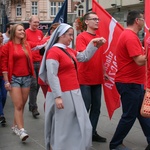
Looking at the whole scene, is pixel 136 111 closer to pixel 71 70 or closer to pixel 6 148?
pixel 71 70

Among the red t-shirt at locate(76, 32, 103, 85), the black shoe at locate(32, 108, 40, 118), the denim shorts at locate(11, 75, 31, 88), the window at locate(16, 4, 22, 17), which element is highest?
the window at locate(16, 4, 22, 17)

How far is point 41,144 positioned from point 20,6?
55.4 m

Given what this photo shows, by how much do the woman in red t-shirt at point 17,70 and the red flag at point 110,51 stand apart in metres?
1.24

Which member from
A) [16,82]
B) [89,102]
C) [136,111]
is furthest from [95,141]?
[16,82]

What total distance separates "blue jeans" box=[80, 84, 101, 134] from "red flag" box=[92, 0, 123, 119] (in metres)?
0.18

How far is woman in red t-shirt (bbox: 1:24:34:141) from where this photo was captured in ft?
17.4

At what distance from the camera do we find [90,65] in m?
4.92

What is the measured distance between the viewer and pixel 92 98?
17.0 ft

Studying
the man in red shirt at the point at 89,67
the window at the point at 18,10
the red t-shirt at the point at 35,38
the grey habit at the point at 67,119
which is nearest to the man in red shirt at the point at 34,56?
the red t-shirt at the point at 35,38

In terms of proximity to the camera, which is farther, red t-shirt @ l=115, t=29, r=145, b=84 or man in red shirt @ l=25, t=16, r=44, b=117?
man in red shirt @ l=25, t=16, r=44, b=117

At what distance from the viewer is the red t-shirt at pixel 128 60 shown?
164 inches

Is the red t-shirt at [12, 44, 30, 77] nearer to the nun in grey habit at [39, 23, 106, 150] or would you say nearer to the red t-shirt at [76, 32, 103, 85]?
the red t-shirt at [76, 32, 103, 85]

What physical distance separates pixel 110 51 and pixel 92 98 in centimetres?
76

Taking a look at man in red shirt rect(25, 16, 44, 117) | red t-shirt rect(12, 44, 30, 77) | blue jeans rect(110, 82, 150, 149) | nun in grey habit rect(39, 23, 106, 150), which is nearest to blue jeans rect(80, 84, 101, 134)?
blue jeans rect(110, 82, 150, 149)
